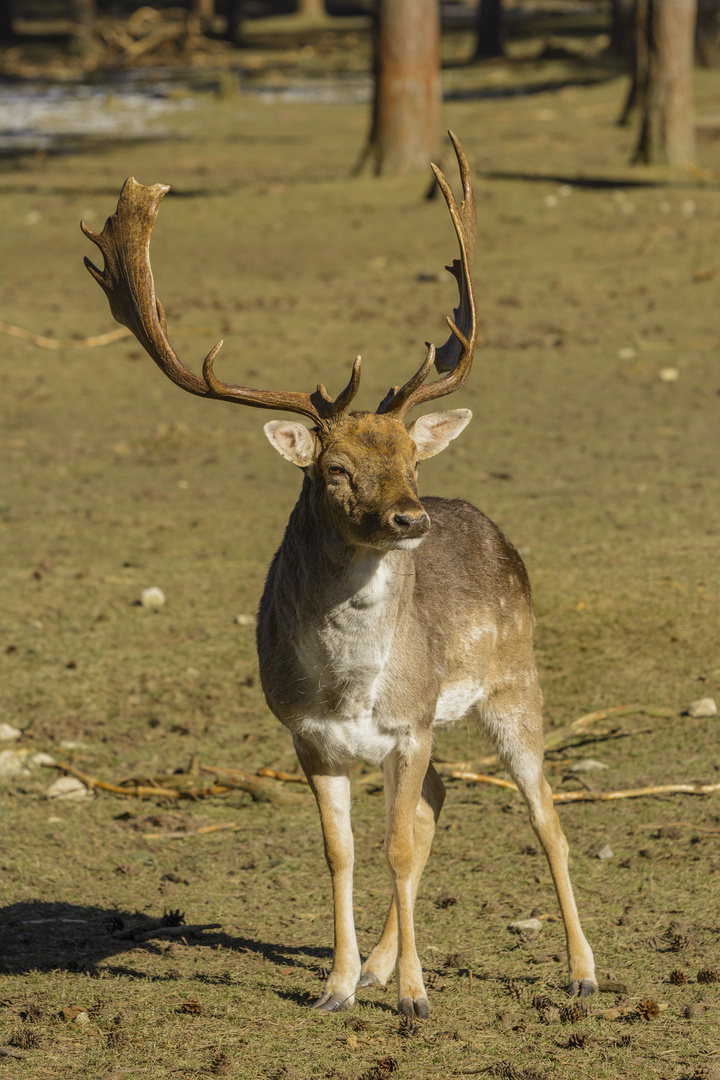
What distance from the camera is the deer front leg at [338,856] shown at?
4367 mm

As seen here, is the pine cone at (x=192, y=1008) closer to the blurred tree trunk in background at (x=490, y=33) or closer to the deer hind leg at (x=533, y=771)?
the deer hind leg at (x=533, y=771)

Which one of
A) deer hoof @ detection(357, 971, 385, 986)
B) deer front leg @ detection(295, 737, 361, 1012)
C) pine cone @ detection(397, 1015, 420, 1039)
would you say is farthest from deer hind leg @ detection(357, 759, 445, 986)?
pine cone @ detection(397, 1015, 420, 1039)

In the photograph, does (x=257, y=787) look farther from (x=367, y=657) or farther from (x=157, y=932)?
(x=367, y=657)

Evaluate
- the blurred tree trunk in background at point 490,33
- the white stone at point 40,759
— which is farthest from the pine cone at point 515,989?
the blurred tree trunk in background at point 490,33

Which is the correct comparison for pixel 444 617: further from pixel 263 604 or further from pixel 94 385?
pixel 94 385

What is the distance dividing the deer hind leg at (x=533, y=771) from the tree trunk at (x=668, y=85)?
602 inches

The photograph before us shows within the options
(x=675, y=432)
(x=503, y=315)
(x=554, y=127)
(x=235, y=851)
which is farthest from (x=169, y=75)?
(x=235, y=851)

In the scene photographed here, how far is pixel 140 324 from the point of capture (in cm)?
472

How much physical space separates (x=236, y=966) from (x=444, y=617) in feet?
4.56

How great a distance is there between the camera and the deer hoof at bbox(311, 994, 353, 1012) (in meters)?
4.32

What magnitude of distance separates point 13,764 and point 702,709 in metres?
3.26

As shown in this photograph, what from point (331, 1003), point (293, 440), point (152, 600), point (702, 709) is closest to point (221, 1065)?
point (331, 1003)

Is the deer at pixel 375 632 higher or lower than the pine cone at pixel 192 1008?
higher

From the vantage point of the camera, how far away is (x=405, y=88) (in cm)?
1831
